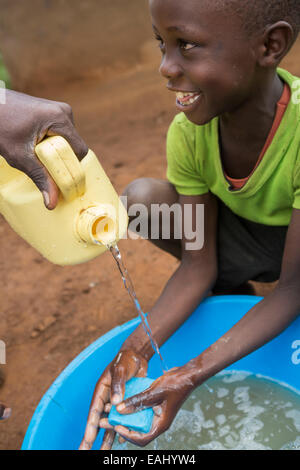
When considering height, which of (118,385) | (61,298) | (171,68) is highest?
(171,68)

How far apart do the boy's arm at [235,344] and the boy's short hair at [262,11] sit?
405mm

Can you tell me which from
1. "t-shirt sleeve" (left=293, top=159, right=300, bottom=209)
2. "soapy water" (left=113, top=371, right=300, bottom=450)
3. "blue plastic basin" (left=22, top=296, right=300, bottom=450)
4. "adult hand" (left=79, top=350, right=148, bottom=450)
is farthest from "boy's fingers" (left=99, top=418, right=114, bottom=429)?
"t-shirt sleeve" (left=293, top=159, right=300, bottom=209)

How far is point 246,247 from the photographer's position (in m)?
1.54

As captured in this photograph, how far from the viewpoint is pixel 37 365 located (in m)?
1.75

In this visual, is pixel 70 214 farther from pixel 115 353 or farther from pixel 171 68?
pixel 115 353

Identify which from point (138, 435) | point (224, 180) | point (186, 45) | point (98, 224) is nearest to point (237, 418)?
point (138, 435)

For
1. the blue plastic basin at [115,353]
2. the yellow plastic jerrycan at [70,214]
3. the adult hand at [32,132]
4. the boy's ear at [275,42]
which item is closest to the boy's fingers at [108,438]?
the blue plastic basin at [115,353]

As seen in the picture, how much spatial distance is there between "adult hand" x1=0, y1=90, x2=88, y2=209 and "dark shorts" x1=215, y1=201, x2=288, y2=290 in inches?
26.7

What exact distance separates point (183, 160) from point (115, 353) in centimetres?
53

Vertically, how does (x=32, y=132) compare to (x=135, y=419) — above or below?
above

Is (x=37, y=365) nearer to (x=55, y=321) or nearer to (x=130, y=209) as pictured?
(x=55, y=321)

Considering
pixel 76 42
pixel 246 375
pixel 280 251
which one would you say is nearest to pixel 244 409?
pixel 246 375

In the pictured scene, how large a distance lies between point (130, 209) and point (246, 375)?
57 cm

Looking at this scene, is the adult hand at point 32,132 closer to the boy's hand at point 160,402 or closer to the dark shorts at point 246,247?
the boy's hand at point 160,402
